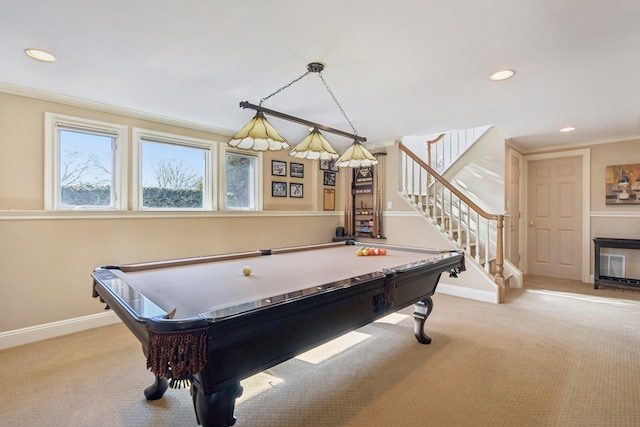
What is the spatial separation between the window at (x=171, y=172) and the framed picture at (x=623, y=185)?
19.3ft

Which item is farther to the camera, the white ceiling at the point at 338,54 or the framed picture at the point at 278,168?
the framed picture at the point at 278,168

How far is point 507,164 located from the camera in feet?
15.8

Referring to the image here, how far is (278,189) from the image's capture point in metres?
4.92

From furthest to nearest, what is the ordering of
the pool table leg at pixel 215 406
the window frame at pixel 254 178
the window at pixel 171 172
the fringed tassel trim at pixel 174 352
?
the window frame at pixel 254 178
the window at pixel 171 172
the pool table leg at pixel 215 406
the fringed tassel trim at pixel 174 352

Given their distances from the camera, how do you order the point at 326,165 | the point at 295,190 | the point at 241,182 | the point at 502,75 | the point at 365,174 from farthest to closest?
the point at 326,165, the point at 365,174, the point at 295,190, the point at 241,182, the point at 502,75

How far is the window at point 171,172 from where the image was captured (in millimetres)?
3582

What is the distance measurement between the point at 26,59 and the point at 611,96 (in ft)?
16.3

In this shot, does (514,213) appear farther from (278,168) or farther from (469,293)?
(278,168)

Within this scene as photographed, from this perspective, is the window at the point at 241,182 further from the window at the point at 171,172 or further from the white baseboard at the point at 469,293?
the white baseboard at the point at 469,293

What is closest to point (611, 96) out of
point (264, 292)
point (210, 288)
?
point (264, 292)

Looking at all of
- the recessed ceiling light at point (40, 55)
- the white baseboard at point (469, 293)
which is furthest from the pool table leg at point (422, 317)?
the recessed ceiling light at point (40, 55)

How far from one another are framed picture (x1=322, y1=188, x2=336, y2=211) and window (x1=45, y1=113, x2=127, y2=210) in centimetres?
307

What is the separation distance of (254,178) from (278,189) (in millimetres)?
430

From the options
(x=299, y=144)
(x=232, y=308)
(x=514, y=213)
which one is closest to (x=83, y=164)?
(x=299, y=144)
